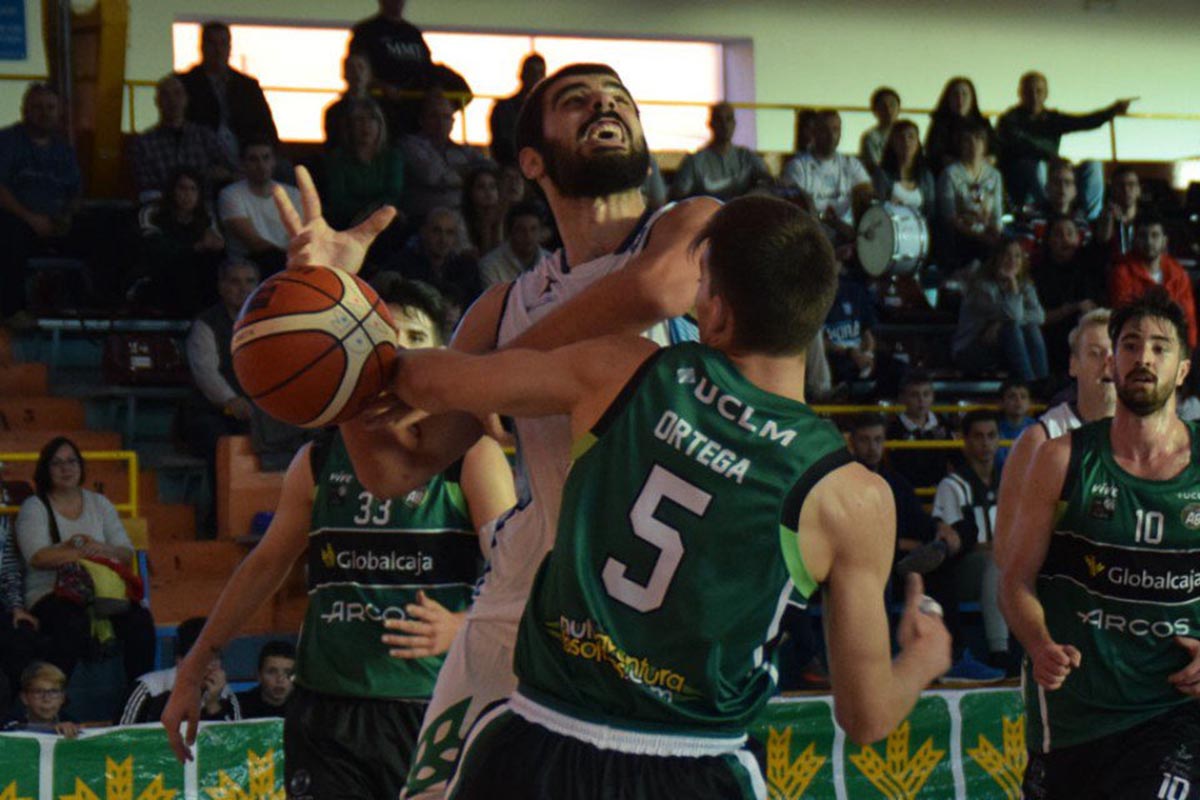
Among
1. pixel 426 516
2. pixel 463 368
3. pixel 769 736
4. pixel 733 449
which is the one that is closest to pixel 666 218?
pixel 463 368

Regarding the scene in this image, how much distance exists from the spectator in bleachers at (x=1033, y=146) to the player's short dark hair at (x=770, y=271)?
13.3 metres

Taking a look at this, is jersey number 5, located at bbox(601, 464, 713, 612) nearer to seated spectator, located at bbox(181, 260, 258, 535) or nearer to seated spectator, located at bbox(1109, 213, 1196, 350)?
seated spectator, located at bbox(181, 260, 258, 535)

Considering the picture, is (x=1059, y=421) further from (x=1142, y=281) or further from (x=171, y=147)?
(x=1142, y=281)

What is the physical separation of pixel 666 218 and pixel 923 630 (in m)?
1.12

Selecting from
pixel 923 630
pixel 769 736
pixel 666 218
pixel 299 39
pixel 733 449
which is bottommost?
pixel 769 736

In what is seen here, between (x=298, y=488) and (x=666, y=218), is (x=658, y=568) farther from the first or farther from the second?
(x=298, y=488)

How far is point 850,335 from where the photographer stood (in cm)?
1360

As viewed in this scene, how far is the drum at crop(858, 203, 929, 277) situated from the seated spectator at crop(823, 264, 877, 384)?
462mm

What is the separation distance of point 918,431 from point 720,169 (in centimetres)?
305

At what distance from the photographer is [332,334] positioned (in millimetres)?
3689

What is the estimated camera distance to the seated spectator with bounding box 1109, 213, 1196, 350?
1446cm

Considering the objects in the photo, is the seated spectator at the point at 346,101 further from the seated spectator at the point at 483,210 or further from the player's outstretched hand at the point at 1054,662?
the player's outstretched hand at the point at 1054,662

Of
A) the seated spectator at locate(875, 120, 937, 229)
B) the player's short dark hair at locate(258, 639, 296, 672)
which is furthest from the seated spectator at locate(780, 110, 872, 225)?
the player's short dark hair at locate(258, 639, 296, 672)

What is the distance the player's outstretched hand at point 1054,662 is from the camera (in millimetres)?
5668
